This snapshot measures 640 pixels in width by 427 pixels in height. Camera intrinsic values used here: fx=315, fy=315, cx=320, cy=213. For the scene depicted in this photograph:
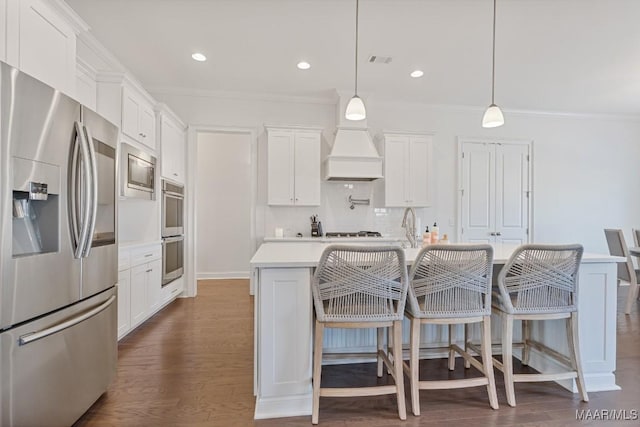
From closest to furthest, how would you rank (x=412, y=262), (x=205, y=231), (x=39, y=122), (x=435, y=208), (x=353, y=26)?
(x=39, y=122) < (x=412, y=262) < (x=353, y=26) < (x=435, y=208) < (x=205, y=231)

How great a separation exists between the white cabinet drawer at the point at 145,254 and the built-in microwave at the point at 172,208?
257mm

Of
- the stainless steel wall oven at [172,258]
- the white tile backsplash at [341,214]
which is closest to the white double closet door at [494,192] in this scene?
the white tile backsplash at [341,214]

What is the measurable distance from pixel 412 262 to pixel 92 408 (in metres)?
2.14

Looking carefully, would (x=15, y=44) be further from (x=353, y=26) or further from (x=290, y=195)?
(x=290, y=195)

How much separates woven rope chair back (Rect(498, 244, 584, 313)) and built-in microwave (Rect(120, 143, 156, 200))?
10.4ft

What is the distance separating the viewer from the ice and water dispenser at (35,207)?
1.32m

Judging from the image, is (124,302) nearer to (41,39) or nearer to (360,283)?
(41,39)

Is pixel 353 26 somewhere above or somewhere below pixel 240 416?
above

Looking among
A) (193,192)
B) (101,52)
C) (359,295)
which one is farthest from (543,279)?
(101,52)

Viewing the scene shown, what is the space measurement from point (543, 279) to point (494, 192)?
140 inches

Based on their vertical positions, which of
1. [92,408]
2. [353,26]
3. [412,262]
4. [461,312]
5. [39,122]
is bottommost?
[92,408]

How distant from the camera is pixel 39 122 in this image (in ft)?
4.55

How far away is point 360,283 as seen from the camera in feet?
5.64

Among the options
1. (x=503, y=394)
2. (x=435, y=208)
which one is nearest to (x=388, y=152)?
(x=435, y=208)
